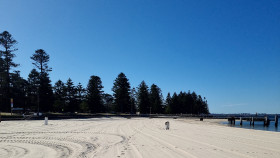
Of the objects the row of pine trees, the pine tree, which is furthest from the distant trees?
the pine tree

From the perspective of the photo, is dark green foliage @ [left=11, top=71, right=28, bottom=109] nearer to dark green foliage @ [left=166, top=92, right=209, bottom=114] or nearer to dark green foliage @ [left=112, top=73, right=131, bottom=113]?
dark green foliage @ [left=112, top=73, right=131, bottom=113]

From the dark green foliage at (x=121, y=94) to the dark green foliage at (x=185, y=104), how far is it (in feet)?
78.0

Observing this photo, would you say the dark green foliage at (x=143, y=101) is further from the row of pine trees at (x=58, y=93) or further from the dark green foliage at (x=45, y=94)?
the dark green foliage at (x=45, y=94)

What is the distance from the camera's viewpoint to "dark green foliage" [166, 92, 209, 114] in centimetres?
9644

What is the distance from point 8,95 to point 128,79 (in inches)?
1651

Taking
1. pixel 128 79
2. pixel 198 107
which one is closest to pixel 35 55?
pixel 128 79

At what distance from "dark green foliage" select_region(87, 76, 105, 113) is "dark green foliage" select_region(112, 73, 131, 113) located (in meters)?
7.28

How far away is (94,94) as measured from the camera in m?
70.0

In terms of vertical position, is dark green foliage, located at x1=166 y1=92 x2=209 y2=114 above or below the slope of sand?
below

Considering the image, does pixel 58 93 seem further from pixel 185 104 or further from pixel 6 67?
pixel 185 104

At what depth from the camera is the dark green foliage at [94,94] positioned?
69188 mm

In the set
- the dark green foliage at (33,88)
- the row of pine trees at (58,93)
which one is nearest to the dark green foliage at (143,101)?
the row of pine trees at (58,93)

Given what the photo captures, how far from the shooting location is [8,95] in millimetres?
48000

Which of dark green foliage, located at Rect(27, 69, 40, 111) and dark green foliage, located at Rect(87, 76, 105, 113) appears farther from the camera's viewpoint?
dark green foliage, located at Rect(87, 76, 105, 113)
